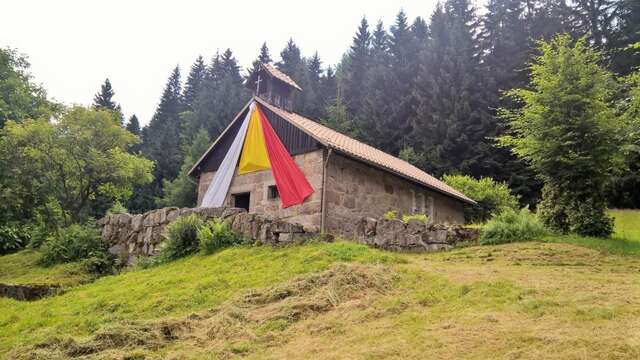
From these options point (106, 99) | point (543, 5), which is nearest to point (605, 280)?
point (543, 5)

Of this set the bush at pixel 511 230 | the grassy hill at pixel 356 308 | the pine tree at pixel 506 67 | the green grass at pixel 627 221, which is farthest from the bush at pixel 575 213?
the pine tree at pixel 506 67

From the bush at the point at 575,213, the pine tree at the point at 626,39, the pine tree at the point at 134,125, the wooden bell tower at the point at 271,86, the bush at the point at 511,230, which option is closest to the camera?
the bush at the point at 511,230

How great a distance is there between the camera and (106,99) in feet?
179

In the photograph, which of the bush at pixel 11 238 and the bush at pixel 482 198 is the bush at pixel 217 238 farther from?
the bush at pixel 482 198

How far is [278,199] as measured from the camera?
739 inches

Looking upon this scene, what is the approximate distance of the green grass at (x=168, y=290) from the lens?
9352mm

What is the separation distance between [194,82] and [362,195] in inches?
1836

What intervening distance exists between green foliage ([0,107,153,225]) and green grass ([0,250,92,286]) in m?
2.99

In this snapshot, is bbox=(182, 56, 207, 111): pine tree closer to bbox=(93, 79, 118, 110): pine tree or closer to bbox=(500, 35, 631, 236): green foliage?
bbox=(93, 79, 118, 110): pine tree

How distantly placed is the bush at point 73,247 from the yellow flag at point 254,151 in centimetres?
548

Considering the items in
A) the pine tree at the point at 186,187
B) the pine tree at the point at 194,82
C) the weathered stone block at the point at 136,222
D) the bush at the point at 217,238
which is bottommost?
the bush at the point at 217,238

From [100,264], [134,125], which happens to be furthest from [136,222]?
[134,125]

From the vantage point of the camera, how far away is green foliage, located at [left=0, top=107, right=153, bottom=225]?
19359 millimetres

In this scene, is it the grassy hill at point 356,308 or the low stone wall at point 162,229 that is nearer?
the grassy hill at point 356,308
